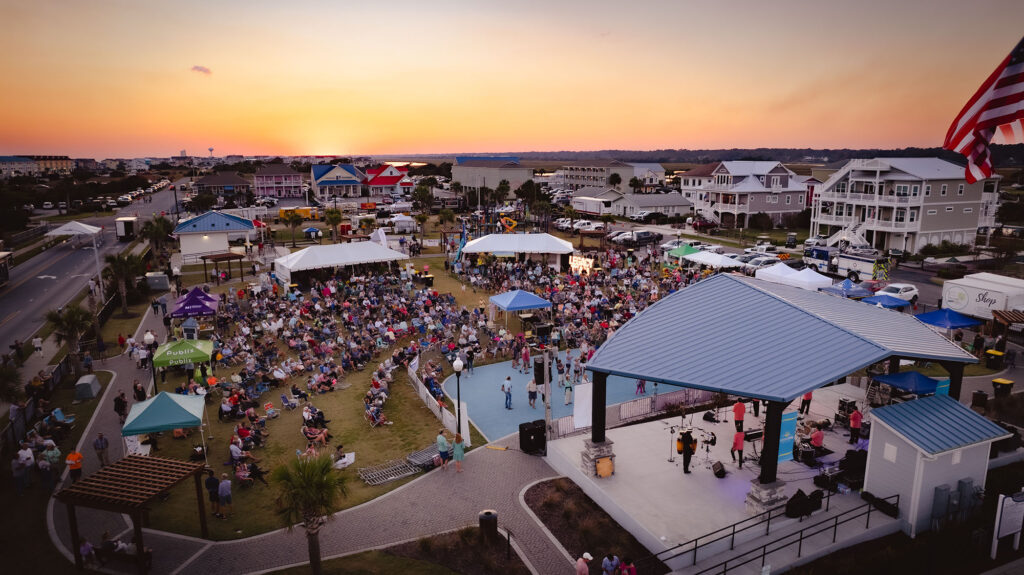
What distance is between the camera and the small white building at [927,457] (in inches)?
469

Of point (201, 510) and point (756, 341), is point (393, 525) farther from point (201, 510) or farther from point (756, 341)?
point (756, 341)

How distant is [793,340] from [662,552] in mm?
5628

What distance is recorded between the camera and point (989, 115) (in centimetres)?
1100

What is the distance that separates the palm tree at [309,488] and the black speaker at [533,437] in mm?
6352

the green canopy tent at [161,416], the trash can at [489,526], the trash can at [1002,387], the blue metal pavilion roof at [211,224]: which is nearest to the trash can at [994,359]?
the trash can at [1002,387]

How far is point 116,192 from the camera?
378ft

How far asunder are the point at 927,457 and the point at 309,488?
1207 cm

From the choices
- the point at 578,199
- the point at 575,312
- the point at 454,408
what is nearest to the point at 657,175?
the point at 578,199

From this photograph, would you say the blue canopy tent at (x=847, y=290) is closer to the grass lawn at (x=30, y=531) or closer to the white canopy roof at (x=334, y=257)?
the white canopy roof at (x=334, y=257)

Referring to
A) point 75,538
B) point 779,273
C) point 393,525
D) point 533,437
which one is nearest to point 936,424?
point 533,437

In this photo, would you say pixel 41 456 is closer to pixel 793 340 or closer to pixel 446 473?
pixel 446 473

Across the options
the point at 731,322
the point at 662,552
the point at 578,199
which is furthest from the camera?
the point at 578,199

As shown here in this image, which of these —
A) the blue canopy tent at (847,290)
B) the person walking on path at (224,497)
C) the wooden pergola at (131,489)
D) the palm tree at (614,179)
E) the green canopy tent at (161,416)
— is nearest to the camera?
the wooden pergola at (131,489)

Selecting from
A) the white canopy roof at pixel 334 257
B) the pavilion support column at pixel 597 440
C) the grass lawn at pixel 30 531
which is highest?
the white canopy roof at pixel 334 257
